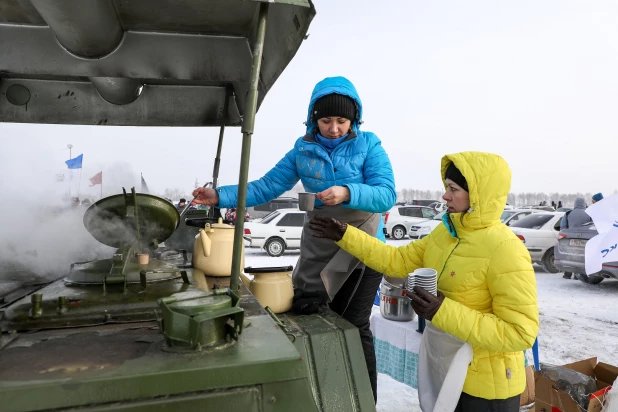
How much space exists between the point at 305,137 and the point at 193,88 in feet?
3.89

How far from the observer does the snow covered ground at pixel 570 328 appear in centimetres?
391

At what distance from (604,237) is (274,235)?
9.86m

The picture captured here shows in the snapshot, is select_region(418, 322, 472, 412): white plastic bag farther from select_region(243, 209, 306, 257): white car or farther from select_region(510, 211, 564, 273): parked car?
select_region(243, 209, 306, 257): white car

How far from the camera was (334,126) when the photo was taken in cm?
249

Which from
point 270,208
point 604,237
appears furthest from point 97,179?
point 270,208

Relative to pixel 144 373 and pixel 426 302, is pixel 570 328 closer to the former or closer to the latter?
pixel 426 302

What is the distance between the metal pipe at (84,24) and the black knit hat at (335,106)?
110 centimetres

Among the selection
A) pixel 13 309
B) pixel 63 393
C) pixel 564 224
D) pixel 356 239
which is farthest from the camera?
pixel 564 224

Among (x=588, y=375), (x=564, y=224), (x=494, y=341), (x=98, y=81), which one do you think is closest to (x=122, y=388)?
(x=494, y=341)

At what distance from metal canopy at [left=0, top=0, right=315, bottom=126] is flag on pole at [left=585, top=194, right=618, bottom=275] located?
10.8 feet

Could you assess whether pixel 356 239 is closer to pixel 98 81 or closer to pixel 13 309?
pixel 13 309

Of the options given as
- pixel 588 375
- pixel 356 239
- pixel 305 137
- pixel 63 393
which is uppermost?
pixel 305 137

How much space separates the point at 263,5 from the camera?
159 cm

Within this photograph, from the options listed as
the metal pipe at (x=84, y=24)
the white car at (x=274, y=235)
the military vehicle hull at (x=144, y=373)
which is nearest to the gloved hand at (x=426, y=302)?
the military vehicle hull at (x=144, y=373)
